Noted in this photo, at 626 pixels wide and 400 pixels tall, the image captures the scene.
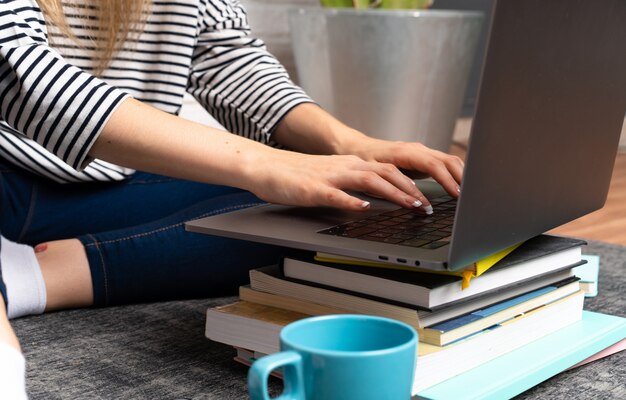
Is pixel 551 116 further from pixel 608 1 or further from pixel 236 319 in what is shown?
pixel 236 319

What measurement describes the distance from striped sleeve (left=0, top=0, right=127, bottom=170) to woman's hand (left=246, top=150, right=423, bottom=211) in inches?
6.5

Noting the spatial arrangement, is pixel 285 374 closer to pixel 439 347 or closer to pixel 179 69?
pixel 439 347

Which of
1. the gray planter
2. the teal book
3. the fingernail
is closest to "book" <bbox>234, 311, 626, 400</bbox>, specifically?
the teal book

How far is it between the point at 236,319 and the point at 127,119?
0.22 m

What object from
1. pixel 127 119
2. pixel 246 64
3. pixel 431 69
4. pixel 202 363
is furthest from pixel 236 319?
pixel 431 69

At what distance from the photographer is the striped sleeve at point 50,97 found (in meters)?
0.76

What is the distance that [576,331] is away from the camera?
29.9 inches

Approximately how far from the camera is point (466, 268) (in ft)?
2.00

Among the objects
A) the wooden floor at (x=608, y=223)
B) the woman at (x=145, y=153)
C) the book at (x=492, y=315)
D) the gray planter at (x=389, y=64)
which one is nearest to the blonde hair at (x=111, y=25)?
the woman at (x=145, y=153)

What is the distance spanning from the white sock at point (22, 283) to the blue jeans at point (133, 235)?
6 centimetres

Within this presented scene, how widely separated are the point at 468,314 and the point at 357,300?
90mm

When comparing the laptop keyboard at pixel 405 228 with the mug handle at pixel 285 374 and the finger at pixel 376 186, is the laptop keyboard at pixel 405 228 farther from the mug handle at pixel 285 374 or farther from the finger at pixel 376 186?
the mug handle at pixel 285 374

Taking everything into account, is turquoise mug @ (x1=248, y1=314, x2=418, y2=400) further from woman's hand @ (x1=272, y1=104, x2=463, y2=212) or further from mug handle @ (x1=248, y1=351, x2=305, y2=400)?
woman's hand @ (x1=272, y1=104, x2=463, y2=212)

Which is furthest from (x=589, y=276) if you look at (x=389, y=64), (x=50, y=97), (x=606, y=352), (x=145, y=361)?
(x=389, y=64)
